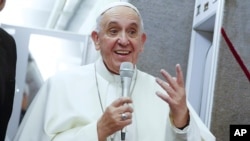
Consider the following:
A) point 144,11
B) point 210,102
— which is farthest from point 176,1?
point 210,102

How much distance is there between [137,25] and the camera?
1.29 metres

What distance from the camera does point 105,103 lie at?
131 centimetres

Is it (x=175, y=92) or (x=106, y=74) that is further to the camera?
(x=106, y=74)

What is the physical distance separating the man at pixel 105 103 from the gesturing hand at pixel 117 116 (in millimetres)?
56

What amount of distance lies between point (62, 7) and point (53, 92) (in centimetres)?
382

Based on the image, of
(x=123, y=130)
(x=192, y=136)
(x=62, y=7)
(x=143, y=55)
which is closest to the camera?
(x=123, y=130)

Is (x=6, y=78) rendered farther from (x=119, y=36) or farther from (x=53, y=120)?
(x=119, y=36)

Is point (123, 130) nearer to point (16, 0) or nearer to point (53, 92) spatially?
point (53, 92)

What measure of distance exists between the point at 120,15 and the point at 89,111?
34 cm

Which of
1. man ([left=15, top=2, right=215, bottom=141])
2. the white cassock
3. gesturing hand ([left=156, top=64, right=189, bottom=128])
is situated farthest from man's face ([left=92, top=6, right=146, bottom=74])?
gesturing hand ([left=156, top=64, right=189, bottom=128])

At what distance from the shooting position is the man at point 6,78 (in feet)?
4.20

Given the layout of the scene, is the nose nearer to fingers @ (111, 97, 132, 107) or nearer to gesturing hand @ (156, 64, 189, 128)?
gesturing hand @ (156, 64, 189, 128)

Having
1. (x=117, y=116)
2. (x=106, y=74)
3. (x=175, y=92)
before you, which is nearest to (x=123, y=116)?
(x=117, y=116)

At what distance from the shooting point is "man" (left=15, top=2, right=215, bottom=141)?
1.14 m
